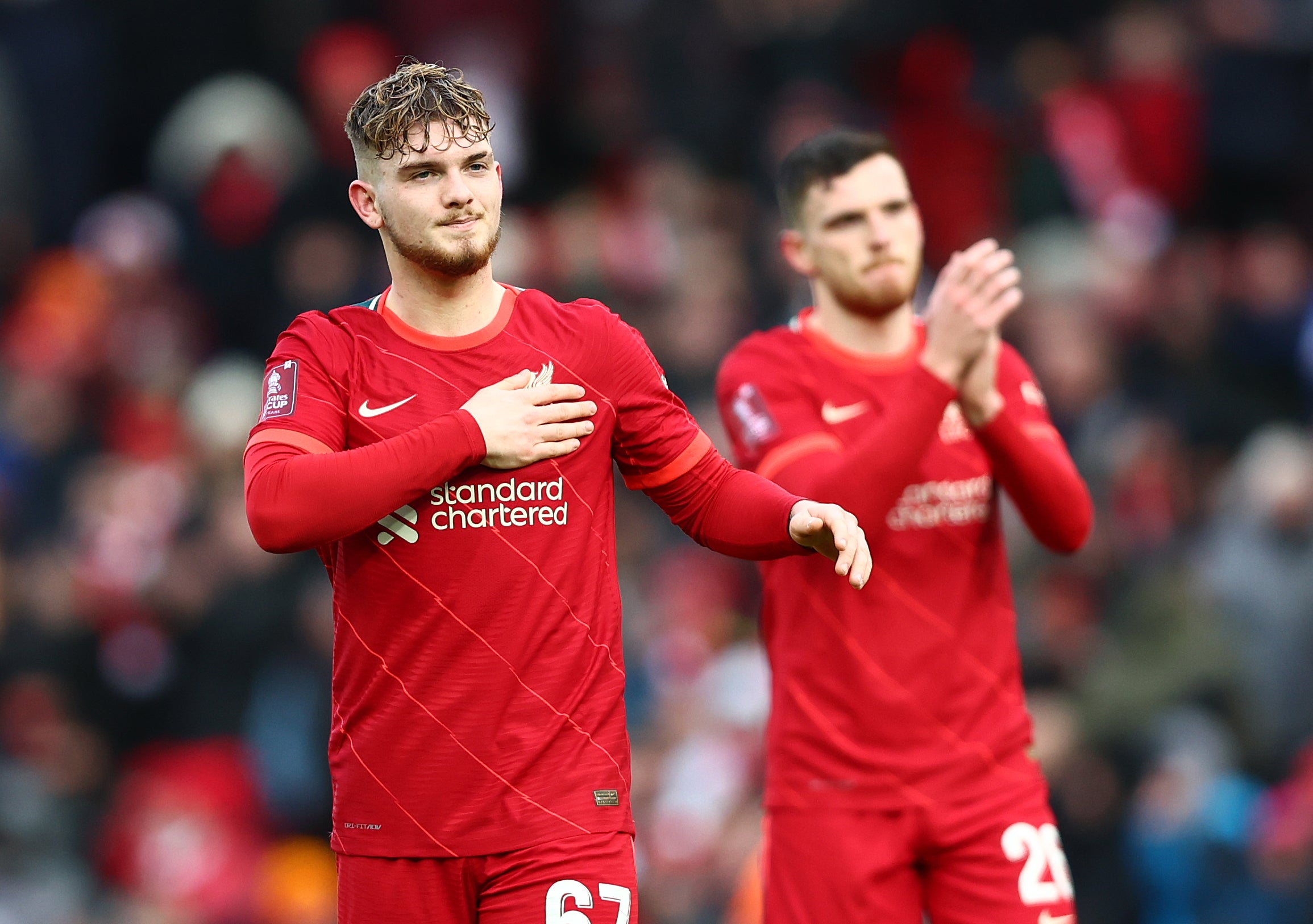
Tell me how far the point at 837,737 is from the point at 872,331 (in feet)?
3.98

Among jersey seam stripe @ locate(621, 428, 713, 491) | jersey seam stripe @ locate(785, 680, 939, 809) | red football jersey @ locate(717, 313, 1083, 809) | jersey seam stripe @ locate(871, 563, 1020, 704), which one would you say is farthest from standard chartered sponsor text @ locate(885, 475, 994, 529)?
jersey seam stripe @ locate(621, 428, 713, 491)

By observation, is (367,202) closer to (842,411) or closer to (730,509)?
(730,509)

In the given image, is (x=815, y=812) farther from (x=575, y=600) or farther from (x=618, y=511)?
(x=618, y=511)

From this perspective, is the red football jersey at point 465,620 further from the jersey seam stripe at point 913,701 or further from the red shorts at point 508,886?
the jersey seam stripe at point 913,701

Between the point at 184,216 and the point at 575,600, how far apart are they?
8.68 m

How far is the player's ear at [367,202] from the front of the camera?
467 cm

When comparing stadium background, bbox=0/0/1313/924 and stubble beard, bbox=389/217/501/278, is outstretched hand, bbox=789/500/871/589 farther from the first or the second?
stadium background, bbox=0/0/1313/924

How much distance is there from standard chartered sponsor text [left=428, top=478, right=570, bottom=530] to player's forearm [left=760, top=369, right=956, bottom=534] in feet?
3.27

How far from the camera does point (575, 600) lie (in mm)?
4586

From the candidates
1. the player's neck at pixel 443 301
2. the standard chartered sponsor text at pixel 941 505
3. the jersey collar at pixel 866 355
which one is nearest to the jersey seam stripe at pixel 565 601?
the player's neck at pixel 443 301

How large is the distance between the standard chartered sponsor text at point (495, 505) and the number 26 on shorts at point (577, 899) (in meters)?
0.83

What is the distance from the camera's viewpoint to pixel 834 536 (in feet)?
14.3

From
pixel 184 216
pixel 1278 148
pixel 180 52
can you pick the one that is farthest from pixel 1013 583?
pixel 180 52

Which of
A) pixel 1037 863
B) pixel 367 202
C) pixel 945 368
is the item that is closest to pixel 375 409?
pixel 367 202
